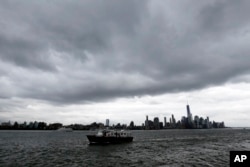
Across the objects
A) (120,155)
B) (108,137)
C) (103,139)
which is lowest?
(120,155)

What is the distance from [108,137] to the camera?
80.2 metres

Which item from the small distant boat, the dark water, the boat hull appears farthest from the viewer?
the small distant boat

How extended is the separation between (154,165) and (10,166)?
2739cm

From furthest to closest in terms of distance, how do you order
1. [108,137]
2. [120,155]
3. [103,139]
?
[108,137] → [103,139] → [120,155]

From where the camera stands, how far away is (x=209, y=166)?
35250 mm

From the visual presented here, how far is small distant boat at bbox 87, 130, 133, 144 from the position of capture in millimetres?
77819

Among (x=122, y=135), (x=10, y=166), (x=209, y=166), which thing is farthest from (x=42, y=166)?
(x=122, y=135)

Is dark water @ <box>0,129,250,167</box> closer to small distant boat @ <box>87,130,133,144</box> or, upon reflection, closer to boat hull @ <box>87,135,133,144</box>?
boat hull @ <box>87,135,133,144</box>

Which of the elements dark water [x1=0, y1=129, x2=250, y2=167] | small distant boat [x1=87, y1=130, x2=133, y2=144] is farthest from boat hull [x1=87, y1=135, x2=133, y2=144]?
dark water [x1=0, y1=129, x2=250, y2=167]

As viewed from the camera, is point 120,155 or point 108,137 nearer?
point 120,155

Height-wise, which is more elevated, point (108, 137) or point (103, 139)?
point (108, 137)

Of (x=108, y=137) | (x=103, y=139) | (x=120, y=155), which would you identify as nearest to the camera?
(x=120, y=155)

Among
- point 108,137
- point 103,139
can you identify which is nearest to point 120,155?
point 103,139

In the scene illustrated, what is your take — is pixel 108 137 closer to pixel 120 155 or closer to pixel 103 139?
pixel 103 139
